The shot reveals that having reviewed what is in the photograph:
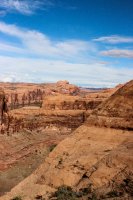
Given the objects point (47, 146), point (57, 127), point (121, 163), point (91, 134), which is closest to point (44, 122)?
point (57, 127)

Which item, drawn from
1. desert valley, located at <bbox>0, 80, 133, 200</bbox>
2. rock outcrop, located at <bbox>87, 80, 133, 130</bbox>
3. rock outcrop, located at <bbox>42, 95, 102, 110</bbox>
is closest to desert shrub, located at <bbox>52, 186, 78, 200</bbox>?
desert valley, located at <bbox>0, 80, 133, 200</bbox>

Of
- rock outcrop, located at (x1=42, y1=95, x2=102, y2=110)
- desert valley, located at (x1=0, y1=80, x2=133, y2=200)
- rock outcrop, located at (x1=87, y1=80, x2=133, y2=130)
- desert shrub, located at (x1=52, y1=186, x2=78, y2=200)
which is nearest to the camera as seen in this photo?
desert shrub, located at (x1=52, y1=186, x2=78, y2=200)

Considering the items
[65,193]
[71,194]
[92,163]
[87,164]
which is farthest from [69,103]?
[71,194]

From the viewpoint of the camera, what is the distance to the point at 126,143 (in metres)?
28.2

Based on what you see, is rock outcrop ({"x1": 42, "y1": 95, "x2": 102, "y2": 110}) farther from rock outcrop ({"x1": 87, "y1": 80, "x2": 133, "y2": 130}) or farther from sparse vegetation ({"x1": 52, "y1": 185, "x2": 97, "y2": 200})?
sparse vegetation ({"x1": 52, "y1": 185, "x2": 97, "y2": 200})

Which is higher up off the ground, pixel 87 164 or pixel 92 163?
pixel 92 163

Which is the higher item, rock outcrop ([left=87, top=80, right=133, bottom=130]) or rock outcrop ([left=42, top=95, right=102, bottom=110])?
rock outcrop ([left=87, top=80, right=133, bottom=130])

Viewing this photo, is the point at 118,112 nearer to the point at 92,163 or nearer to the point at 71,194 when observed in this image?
the point at 92,163

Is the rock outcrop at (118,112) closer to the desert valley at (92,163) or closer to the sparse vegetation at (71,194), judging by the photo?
the desert valley at (92,163)

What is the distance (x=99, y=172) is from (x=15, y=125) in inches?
2902

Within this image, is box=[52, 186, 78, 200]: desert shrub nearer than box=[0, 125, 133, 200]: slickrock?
Yes

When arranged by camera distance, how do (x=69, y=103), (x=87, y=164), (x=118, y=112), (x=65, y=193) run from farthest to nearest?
1. (x=69, y=103)
2. (x=118, y=112)
3. (x=87, y=164)
4. (x=65, y=193)

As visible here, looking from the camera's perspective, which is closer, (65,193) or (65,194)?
(65,194)

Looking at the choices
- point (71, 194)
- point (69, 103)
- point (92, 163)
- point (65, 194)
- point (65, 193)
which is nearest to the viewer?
point (71, 194)
